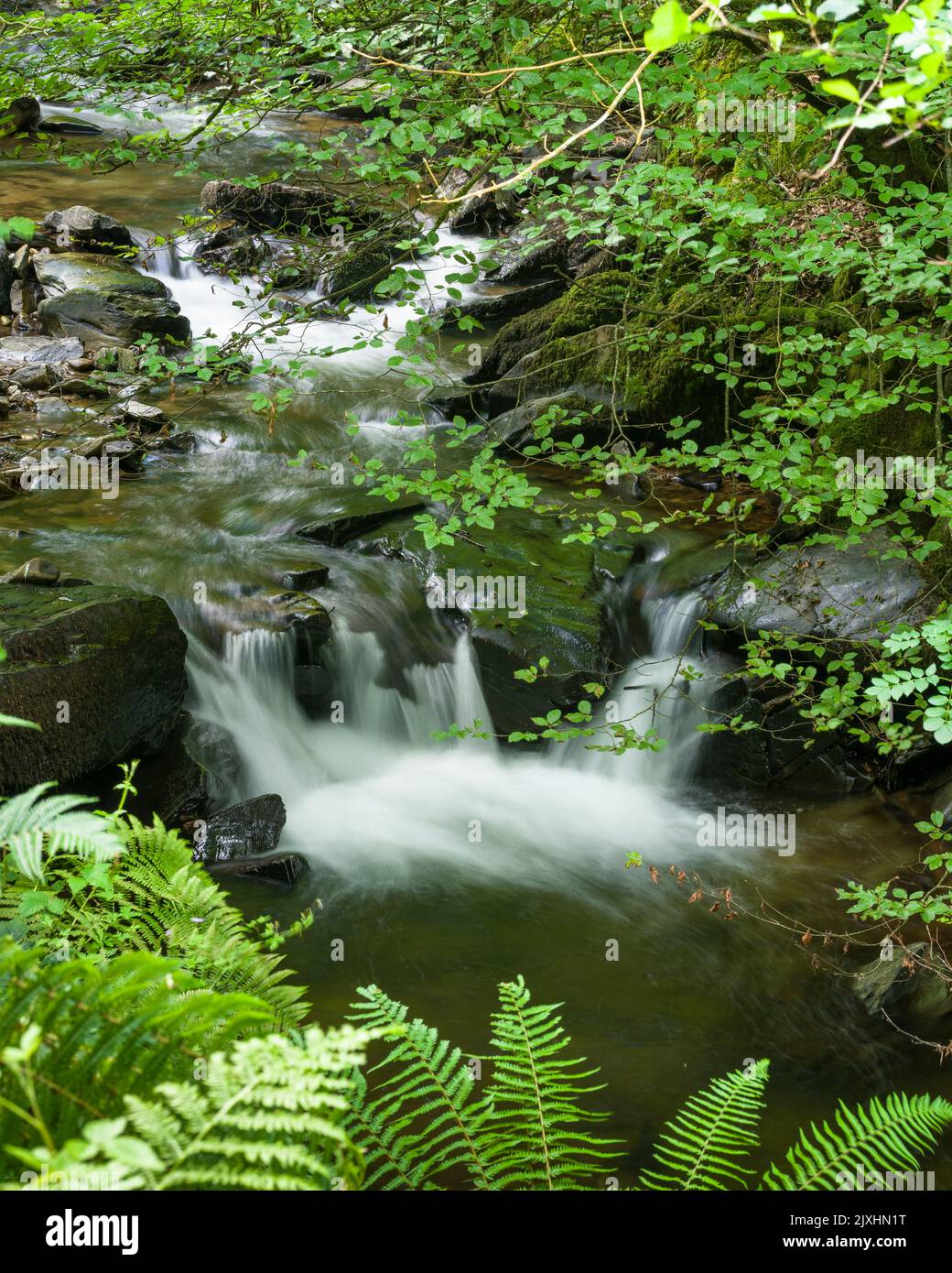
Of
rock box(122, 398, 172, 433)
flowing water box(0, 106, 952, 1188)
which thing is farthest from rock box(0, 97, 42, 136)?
flowing water box(0, 106, 952, 1188)

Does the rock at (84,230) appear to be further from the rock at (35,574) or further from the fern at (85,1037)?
the fern at (85,1037)

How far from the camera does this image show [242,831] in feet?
21.1

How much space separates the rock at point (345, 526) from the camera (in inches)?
350

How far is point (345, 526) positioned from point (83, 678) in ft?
11.4

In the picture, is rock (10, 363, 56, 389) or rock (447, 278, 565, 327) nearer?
rock (10, 363, 56, 389)

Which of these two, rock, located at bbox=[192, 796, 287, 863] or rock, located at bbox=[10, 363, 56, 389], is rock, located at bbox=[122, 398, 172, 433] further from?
rock, located at bbox=[192, 796, 287, 863]

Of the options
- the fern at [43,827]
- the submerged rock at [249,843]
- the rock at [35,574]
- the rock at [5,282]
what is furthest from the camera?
the rock at [5,282]

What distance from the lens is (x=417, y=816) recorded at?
7254 millimetres

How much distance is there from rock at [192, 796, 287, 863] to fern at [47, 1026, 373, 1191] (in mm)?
4535

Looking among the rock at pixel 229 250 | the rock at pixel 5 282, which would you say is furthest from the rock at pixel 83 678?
the rock at pixel 229 250

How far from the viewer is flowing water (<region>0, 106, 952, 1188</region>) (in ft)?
17.3

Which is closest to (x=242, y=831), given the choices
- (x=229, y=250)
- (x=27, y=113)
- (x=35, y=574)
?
(x=35, y=574)

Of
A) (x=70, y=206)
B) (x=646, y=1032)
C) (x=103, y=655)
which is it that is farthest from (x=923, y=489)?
(x=70, y=206)

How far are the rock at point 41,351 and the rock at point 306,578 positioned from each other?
462cm
